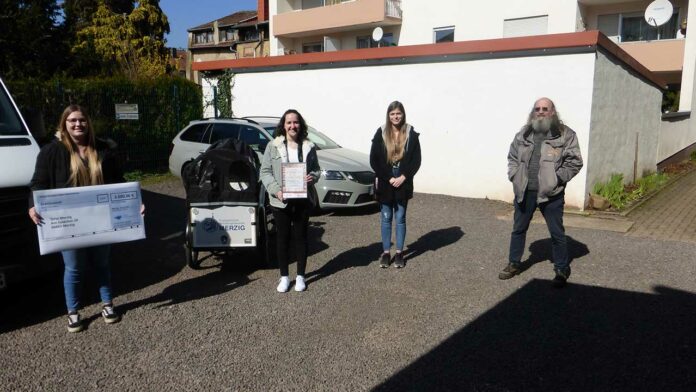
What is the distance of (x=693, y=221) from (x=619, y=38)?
15.9m

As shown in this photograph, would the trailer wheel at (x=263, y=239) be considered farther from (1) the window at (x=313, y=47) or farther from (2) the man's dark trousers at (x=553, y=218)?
(1) the window at (x=313, y=47)

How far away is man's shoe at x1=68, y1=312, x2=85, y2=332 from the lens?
4441mm

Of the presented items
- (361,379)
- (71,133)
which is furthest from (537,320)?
(71,133)

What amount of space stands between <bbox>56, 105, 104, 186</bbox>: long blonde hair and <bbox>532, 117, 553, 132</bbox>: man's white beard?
13.6ft

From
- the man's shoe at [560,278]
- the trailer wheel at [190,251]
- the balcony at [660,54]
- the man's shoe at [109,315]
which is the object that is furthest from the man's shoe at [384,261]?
the balcony at [660,54]

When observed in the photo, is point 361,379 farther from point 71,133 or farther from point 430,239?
point 430,239

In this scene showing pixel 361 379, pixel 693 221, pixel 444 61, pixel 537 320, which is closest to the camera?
pixel 361 379

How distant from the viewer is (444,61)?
10.8m

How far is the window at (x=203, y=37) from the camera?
2748 inches

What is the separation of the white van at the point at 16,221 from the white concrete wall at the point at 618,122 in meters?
8.56

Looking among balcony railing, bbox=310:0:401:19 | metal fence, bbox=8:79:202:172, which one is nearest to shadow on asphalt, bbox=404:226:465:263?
metal fence, bbox=8:79:202:172

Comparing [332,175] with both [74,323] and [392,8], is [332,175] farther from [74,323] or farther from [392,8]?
[392,8]

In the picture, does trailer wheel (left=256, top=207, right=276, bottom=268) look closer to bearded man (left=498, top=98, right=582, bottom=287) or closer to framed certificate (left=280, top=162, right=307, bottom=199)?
framed certificate (left=280, top=162, right=307, bottom=199)

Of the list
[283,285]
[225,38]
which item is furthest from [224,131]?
[225,38]
